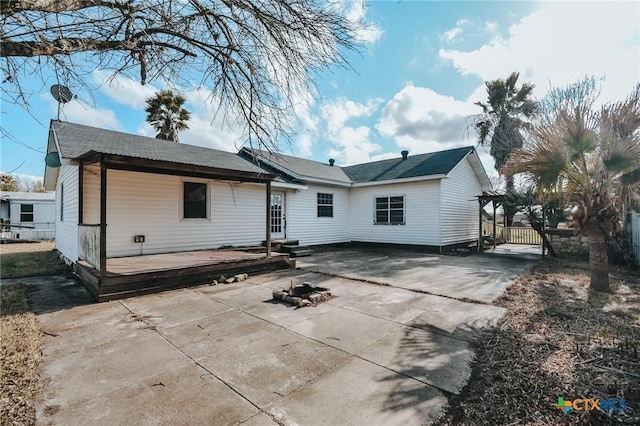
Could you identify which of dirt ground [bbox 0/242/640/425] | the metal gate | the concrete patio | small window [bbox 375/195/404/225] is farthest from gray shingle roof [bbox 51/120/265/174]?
the metal gate

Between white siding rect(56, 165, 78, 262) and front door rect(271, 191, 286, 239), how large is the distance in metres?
5.90

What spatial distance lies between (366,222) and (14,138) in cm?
1243

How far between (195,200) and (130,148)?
91.4 inches

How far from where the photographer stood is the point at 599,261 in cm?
568

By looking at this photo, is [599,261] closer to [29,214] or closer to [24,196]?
[29,214]

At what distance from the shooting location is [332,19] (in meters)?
3.84

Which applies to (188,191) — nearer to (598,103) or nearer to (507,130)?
(598,103)

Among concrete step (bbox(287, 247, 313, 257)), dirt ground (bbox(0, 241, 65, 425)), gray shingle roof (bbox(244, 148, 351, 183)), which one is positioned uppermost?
gray shingle roof (bbox(244, 148, 351, 183))

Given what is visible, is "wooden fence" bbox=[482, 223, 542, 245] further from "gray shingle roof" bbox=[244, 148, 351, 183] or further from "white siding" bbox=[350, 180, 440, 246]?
"gray shingle roof" bbox=[244, 148, 351, 183]

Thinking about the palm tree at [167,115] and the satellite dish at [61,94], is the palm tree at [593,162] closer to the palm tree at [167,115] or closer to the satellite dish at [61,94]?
the satellite dish at [61,94]

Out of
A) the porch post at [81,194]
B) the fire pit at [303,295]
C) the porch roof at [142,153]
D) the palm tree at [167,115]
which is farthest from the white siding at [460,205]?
the palm tree at [167,115]

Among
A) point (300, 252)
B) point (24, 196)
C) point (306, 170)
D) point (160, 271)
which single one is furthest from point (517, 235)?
point (24, 196)

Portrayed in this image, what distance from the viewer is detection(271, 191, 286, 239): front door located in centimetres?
1152

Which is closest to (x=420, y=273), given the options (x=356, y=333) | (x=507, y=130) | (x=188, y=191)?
(x=356, y=333)
